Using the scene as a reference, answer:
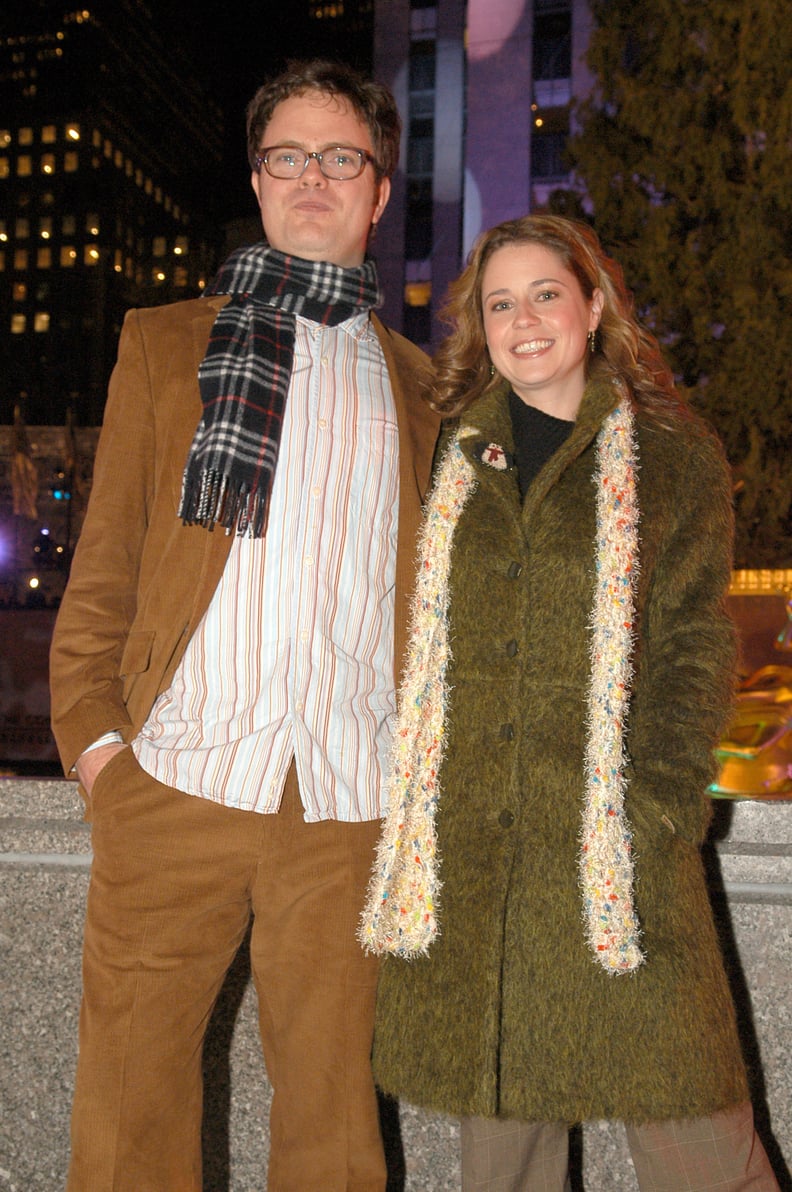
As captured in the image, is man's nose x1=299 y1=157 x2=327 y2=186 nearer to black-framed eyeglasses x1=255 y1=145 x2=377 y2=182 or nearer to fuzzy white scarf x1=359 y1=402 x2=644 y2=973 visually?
black-framed eyeglasses x1=255 y1=145 x2=377 y2=182

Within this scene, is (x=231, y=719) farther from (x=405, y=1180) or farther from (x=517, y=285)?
(x=405, y=1180)

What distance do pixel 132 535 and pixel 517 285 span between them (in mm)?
976

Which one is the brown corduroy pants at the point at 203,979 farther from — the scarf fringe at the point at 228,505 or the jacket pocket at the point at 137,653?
the scarf fringe at the point at 228,505

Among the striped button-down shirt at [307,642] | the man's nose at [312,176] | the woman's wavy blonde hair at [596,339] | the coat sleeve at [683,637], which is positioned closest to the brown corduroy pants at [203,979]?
the striped button-down shirt at [307,642]

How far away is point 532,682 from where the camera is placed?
198 centimetres

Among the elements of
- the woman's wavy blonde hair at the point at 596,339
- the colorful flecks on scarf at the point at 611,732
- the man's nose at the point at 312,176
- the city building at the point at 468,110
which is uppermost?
the city building at the point at 468,110

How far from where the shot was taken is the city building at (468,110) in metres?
21.5

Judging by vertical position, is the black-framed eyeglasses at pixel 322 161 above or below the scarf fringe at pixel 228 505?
above

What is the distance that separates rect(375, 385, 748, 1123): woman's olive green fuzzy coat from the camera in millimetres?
1877

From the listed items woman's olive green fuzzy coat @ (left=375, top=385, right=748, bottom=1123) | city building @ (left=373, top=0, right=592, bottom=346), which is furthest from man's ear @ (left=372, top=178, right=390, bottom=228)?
city building @ (left=373, top=0, right=592, bottom=346)

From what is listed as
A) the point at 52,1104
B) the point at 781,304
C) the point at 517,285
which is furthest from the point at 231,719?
the point at 781,304

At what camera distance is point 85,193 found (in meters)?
44.4

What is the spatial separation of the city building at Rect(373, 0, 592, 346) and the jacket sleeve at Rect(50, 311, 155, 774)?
1999 cm

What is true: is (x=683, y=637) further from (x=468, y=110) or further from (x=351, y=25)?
(x=351, y=25)
